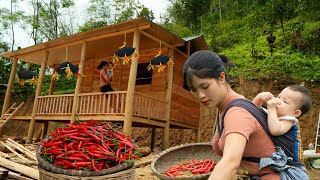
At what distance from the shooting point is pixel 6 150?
10461 mm

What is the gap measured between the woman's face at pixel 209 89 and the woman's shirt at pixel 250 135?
0.08 m

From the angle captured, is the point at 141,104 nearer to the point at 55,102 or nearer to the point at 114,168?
the point at 55,102

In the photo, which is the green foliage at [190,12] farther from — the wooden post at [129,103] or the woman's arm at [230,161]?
the woman's arm at [230,161]

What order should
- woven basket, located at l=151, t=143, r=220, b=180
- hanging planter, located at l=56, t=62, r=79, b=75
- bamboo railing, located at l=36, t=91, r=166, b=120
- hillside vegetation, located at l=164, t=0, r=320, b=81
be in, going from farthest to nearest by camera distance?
hillside vegetation, located at l=164, t=0, r=320, b=81
hanging planter, located at l=56, t=62, r=79, b=75
bamboo railing, located at l=36, t=91, r=166, b=120
woven basket, located at l=151, t=143, r=220, b=180

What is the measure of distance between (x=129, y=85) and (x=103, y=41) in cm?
341

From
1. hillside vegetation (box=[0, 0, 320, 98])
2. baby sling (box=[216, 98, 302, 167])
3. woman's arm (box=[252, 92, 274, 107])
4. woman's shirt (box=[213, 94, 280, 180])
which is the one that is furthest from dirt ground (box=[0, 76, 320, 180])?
woman's shirt (box=[213, 94, 280, 180])

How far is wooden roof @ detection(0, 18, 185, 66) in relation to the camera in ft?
34.7

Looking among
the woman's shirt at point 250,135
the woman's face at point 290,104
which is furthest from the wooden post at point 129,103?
the woman's shirt at point 250,135

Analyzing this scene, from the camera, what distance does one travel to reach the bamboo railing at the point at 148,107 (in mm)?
10406

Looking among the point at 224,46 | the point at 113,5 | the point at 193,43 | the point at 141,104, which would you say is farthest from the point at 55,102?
the point at 113,5

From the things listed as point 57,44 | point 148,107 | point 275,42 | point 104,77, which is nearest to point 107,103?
point 104,77

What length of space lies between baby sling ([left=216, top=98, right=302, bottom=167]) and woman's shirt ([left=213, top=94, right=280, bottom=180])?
0.03 meters

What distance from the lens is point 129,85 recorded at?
9867 millimetres

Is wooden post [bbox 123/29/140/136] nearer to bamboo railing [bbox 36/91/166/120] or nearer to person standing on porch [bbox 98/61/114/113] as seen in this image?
bamboo railing [bbox 36/91/166/120]
